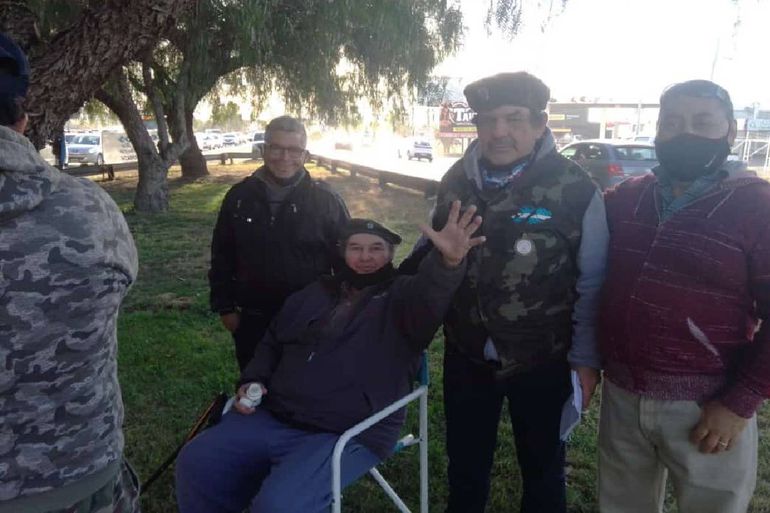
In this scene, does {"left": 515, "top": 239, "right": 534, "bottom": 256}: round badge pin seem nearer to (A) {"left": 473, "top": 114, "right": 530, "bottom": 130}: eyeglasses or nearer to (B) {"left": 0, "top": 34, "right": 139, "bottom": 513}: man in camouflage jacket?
(A) {"left": 473, "top": 114, "right": 530, "bottom": 130}: eyeglasses

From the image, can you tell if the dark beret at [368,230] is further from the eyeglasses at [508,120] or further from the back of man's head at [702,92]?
the back of man's head at [702,92]

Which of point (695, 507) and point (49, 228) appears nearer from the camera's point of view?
point (49, 228)

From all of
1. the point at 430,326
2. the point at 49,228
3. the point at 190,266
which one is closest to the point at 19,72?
the point at 49,228

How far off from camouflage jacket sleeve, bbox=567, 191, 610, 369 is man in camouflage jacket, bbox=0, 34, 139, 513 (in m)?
1.35

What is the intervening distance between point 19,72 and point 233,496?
161 centimetres

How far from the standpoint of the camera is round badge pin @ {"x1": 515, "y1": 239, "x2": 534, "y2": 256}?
201 cm

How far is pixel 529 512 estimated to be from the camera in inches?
88.7

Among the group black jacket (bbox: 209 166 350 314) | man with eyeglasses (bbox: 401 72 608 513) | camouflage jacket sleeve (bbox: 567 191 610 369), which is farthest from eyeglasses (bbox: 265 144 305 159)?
camouflage jacket sleeve (bbox: 567 191 610 369)

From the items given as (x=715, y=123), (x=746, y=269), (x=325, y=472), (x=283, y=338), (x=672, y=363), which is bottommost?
(x=325, y=472)

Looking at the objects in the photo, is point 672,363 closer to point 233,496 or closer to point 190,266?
point 233,496

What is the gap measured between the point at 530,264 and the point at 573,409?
49 cm

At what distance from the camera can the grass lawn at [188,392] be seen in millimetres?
2922

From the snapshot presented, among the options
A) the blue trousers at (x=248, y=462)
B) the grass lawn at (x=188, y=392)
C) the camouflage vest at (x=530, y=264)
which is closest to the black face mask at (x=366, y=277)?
the camouflage vest at (x=530, y=264)

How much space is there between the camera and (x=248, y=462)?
2.25 metres
